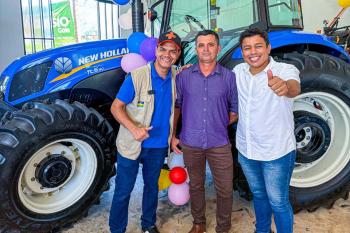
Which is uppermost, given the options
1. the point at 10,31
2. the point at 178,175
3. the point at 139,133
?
the point at 10,31

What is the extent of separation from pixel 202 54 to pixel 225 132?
495 mm

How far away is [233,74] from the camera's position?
191 cm

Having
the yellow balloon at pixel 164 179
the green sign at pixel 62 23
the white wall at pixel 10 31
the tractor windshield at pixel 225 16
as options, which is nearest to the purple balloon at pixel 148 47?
the tractor windshield at pixel 225 16

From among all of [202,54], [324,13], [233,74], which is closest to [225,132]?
[233,74]

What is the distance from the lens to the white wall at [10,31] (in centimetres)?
718

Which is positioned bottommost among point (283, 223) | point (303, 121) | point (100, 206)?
point (100, 206)

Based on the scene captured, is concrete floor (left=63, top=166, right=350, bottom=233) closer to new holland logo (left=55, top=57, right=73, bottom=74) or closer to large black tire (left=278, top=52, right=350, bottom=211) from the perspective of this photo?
large black tire (left=278, top=52, right=350, bottom=211)

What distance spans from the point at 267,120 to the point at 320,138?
0.99 meters

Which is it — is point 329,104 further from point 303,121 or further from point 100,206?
point 100,206

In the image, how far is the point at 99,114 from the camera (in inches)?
89.0

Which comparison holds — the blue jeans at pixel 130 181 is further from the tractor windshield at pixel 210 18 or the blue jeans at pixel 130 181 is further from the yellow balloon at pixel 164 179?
the tractor windshield at pixel 210 18

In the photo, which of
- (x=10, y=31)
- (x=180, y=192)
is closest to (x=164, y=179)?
(x=180, y=192)

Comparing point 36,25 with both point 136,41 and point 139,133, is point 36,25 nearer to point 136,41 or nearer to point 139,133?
point 136,41

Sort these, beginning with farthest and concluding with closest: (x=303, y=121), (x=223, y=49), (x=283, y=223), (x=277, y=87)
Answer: (x=223, y=49), (x=303, y=121), (x=283, y=223), (x=277, y=87)
